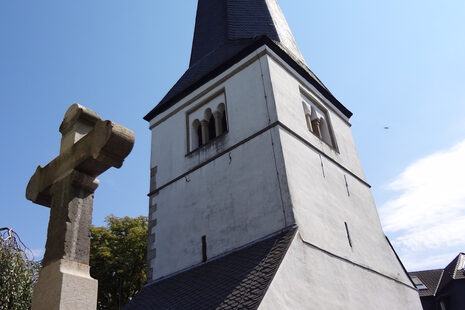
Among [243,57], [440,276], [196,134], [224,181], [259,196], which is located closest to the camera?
[259,196]

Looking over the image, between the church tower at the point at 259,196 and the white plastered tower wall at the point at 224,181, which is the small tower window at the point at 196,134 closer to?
the church tower at the point at 259,196

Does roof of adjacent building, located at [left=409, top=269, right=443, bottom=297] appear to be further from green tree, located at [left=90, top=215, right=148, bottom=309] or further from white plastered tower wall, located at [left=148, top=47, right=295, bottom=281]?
white plastered tower wall, located at [left=148, top=47, right=295, bottom=281]

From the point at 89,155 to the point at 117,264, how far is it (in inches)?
617

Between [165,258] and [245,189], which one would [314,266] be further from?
[165,258]

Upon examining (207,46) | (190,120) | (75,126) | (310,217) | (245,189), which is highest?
(207,46)

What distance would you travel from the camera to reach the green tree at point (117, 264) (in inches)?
699

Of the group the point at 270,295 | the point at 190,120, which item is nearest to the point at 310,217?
the point at 270,295

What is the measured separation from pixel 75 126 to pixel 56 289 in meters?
1.53

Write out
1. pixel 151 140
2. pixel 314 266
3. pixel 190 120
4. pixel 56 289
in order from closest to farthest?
1. pixel 56 289
2. pixel 314 266
3. pixel 190 120
4. pixel 151 140

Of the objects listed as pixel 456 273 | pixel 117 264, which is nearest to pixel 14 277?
pixel 117 264

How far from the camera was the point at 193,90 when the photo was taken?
12125 millimetres

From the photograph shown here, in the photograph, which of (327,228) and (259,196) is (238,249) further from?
(327,228)

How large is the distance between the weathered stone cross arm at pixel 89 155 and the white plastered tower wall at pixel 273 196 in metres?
4.20

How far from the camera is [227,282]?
730 centimetres
